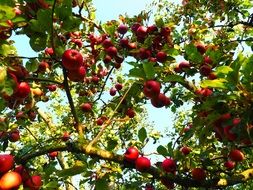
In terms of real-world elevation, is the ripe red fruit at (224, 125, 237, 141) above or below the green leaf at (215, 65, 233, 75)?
below

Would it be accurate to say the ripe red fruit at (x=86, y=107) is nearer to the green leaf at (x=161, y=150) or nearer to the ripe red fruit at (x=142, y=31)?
the ripe red fruit at (x=142, y=31)

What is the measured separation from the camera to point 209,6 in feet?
25.6

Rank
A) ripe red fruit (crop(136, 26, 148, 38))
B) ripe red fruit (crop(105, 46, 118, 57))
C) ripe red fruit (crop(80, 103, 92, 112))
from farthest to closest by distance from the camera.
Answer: ripe red fruit (crop(80, 103, 92, 112)) → ripe red fruit (crop(136, 26, 148, 38)) → ripe red fruit (crop(105, 46, 118, 57))

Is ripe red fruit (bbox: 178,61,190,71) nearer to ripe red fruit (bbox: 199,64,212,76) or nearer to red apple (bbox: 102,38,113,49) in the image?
ripe red fruit (bbox: 199,64,212,76)

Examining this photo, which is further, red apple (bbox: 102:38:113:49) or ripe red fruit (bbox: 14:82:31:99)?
red apple (bbox: 102:38:113:49)

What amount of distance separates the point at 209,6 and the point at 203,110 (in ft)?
16.4

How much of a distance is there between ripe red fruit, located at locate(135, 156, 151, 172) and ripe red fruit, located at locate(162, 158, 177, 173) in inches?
8.0

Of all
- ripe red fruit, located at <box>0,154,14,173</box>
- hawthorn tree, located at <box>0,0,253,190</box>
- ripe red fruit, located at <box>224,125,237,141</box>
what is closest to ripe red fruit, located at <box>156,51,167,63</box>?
hawthorn tree, located at <box>0,0,253,190</box>


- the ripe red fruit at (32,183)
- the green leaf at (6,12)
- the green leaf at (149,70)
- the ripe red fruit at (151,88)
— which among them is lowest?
the ripe red fruit at (32,183)

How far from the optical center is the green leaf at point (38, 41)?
127 inches

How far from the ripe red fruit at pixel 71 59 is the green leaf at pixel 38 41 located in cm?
22

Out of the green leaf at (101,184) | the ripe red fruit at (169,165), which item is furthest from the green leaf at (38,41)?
the ripe red fruit at (169,165)

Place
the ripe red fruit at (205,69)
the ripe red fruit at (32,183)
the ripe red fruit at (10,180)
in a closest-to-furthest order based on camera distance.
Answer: the ripe red fruit at (10,180) → the ripe red fruit at (32,183) → the ripe red fruit at (205,69)

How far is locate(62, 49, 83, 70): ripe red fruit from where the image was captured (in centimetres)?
315
